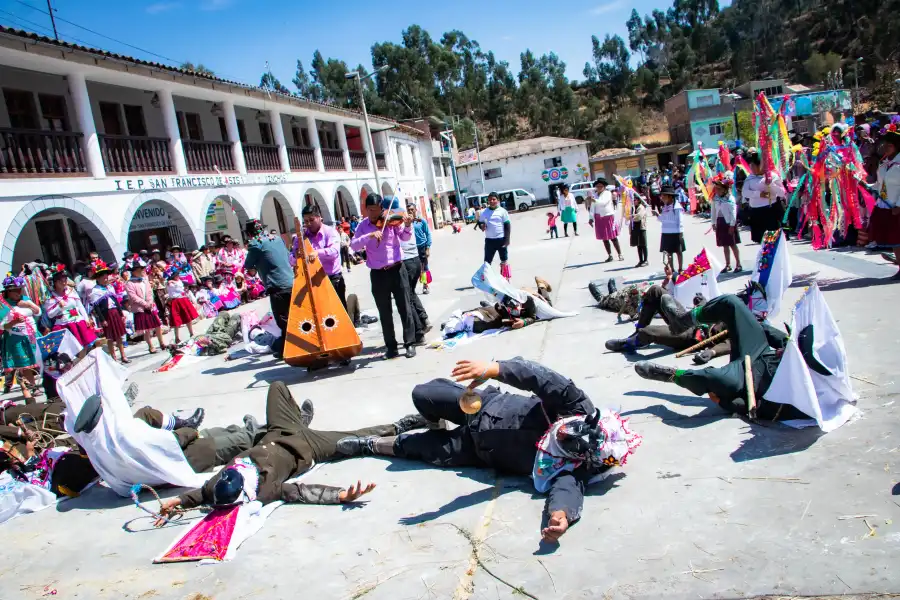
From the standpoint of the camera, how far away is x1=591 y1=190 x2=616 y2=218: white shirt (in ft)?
41.1

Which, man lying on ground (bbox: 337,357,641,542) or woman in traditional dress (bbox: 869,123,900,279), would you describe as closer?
man lying on ground (bbox: 337,357,641,542)

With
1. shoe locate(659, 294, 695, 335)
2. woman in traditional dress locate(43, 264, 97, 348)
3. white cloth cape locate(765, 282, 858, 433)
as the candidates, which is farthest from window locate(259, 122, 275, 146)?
white cloth cape locate(765, 282, 858, 433)

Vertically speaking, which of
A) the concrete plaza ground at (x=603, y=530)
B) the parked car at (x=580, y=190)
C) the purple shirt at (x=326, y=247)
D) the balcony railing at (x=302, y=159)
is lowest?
the concrete plaza ground at (x=603, y=530)

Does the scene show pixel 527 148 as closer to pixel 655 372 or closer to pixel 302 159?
pixel 302 159

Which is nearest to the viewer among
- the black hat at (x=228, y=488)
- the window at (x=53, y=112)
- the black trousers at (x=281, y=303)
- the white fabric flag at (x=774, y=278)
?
the black hat at (x=228, y=488)

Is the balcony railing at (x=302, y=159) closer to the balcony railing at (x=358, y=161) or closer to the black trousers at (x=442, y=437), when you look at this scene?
the balcony railing at (x=358, y=161)

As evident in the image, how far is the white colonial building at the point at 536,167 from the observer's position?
56.8 meters

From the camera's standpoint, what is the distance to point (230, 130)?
1911 cm

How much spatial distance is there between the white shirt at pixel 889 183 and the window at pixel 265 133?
65.9 ft

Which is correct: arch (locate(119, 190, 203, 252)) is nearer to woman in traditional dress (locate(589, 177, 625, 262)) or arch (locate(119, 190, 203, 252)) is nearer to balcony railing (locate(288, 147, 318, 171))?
balcony railing (locate(288, 147, 318, 171))

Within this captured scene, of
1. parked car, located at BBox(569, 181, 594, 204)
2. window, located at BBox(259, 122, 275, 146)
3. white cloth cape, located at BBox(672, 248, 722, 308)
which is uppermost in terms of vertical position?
window, located at BBox(259, 122, 275, 146)

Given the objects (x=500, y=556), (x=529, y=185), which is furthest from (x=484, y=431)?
(x=529, y=185)

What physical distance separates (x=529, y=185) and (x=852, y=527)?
Answer: 56111 mm

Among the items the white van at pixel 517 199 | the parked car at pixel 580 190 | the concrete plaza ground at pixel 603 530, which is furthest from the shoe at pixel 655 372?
the white van at pixel 517 199
